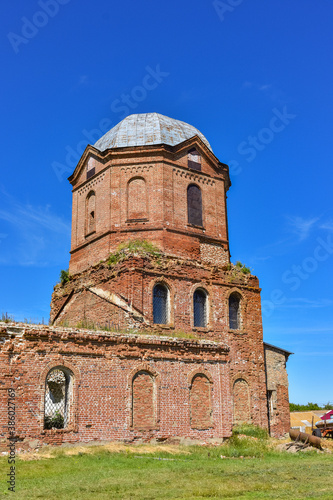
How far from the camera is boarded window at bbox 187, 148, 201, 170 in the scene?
2681 centimetres

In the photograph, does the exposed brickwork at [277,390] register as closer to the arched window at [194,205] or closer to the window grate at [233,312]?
the window grate at [233,312]

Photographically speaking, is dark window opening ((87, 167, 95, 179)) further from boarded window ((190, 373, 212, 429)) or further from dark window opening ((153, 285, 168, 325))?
boarded window ((190, 373, 212, 429))

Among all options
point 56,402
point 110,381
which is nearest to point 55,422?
point 56,402

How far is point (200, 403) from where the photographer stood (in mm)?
19625

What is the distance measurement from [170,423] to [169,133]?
49.9 feet

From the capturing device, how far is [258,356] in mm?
25188

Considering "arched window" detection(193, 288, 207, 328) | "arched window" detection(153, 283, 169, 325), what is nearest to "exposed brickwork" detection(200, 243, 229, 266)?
"arched window" detection(193, 288, 207, 328)

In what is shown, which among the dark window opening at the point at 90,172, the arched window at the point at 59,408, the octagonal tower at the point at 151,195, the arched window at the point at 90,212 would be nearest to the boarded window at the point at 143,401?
the arched window at the point at 59,408

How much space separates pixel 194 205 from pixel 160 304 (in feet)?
18.9

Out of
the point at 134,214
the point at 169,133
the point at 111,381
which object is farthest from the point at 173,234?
the point at 111,381

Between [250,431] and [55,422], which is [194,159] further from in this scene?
[55,422]

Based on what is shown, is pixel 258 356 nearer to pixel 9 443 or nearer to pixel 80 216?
pixel 80 216

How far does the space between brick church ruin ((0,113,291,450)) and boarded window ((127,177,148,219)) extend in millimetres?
52

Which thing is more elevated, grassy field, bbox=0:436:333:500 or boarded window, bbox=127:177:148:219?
boarded window, bbox=127:177:148:219
